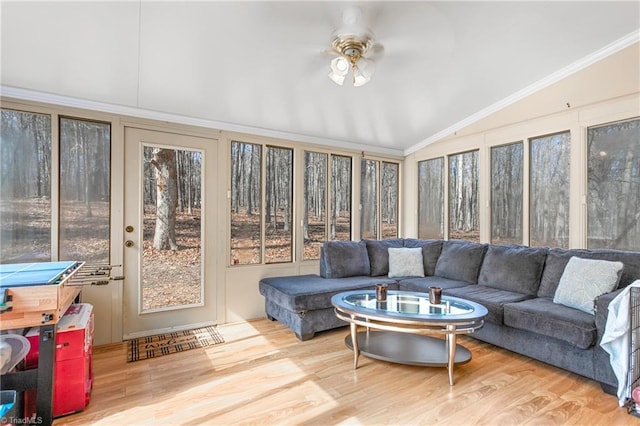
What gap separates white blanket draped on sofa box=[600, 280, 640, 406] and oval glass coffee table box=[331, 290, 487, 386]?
28.5 inches

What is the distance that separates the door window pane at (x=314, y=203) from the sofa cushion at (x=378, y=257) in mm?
644

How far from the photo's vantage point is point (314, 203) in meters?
4.38

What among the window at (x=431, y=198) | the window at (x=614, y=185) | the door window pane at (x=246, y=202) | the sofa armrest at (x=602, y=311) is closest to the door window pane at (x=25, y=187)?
the door window pane at (x=246, y=202)

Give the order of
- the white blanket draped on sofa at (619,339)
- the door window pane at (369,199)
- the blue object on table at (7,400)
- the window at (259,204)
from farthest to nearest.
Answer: the door window pane at (369,199), the window at (259,204), the white blanket draped on sofa at (619,339), the blue object on table at (7,400)

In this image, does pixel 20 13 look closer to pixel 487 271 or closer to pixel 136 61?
pixel 136 61

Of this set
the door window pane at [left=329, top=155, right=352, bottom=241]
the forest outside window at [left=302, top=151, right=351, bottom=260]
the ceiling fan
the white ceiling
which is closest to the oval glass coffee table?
the forest outside window at [left=302, top=151, right=351, bottom=260]

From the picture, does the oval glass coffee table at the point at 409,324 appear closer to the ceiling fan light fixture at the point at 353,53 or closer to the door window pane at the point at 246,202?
the door window pane at the point at 246,202

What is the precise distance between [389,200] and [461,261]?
1561 mm

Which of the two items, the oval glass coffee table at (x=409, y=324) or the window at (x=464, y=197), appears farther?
the window at (x=464, y=197)

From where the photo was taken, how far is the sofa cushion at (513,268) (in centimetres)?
316

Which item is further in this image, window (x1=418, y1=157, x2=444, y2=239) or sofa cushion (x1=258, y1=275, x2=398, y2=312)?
window (x1=418, y1=157, x2=444, y2=239)

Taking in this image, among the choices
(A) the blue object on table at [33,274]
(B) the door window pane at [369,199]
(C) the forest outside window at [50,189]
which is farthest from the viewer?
(B) the door window pane at [369,199]

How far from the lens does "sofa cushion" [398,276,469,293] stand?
3.54m

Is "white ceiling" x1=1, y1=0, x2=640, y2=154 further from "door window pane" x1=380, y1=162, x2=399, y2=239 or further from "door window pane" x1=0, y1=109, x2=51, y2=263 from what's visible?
"door window pane" x1=380, y1=162, x2=399, y2=239
